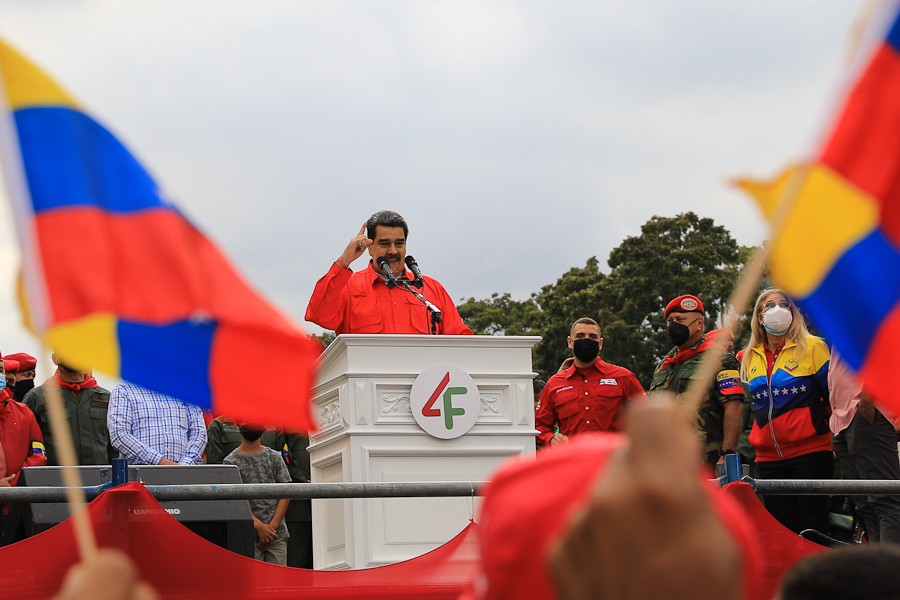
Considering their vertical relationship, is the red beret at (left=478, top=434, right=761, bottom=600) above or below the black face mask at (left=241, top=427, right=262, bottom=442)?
above

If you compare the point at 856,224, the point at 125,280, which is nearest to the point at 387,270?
the point at 125,280

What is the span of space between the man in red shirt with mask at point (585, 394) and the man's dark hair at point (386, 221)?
1.45 m

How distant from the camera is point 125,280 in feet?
8.99

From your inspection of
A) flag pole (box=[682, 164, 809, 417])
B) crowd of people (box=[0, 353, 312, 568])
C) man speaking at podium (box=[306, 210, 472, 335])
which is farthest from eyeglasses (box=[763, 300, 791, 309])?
flag pole (box=[682, 164, 809, 417])

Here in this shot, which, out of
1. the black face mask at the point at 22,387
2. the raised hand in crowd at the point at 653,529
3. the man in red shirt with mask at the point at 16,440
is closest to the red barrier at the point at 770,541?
the raised hand in crowd at the point at 653,529

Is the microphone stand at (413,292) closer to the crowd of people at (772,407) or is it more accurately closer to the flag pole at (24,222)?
the crowd of people at (772,407)

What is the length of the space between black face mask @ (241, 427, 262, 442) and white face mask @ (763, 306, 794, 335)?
336cm

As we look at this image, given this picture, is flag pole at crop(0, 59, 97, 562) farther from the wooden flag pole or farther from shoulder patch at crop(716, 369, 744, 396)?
shoulder patch at crop(716, 369, 744, 396)

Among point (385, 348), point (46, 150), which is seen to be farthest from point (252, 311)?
point (385, 348)

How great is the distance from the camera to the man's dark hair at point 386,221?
6.95 m

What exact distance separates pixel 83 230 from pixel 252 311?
1.74 ft

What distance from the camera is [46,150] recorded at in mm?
2787

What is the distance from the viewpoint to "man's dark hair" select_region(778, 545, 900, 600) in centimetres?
159

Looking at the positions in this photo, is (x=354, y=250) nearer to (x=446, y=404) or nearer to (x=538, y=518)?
(x=446, y=404)
